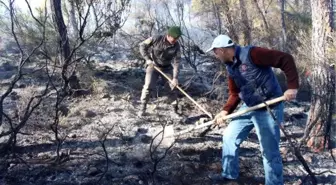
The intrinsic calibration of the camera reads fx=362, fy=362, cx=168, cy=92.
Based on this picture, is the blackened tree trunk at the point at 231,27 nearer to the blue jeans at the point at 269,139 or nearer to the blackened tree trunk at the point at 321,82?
the blackened tree trunk at the point at 321,82

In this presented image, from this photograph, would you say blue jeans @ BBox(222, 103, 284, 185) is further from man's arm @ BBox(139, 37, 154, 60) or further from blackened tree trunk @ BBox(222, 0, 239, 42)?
blackened tree trunk @ BBox(222, 0, 239, 42)

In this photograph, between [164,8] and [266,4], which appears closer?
[164,8]

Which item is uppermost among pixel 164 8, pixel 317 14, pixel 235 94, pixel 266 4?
pixel 266 4

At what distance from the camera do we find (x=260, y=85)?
10.9ft

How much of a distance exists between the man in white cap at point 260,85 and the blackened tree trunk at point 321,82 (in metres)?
1.42

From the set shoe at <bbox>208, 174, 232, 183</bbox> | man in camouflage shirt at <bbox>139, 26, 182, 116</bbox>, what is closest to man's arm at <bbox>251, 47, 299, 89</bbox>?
shoe at <bbox>208, 174, 232, 183</bbox>

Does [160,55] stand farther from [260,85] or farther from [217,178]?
[260,85]

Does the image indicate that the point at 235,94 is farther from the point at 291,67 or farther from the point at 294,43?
the point at 294,43

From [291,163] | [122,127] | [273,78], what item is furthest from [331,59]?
[122,127]

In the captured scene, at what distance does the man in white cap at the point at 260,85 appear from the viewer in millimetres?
3129

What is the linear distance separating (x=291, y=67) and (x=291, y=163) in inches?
65.4

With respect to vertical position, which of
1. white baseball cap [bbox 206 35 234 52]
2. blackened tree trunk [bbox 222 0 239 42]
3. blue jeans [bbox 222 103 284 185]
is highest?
blackened tree trunk [bbox 222 0 239 42]

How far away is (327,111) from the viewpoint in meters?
4.59

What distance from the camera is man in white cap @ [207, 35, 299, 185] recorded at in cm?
313
